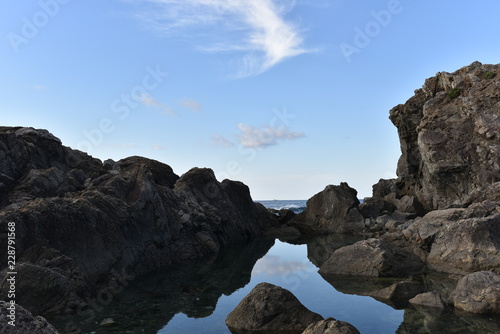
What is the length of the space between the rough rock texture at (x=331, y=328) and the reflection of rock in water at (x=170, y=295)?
5686 mm

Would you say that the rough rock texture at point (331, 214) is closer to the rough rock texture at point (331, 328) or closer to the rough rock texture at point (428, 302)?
the rough rock texture at point (428, 302)

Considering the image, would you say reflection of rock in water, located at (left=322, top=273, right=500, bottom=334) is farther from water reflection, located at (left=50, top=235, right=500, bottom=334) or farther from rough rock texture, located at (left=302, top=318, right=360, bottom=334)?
rough rock texture, located at (left=302, top=318, right=360, bottom=334)

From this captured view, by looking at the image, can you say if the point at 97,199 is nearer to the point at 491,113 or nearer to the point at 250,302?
the point at 250,302

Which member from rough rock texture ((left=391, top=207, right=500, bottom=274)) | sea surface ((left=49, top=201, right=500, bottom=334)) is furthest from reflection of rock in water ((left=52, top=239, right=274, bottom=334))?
rough rock texture ((left=391, top=207, right=500, bottom=274))

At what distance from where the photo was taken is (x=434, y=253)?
2417 centimetres

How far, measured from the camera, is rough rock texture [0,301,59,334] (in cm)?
→ 636

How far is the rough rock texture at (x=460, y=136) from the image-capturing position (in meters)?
44.4

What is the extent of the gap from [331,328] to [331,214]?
42.5 meters

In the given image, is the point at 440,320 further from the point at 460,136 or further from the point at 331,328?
the point at 460,136

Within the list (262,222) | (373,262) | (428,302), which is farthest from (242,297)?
(262,222)

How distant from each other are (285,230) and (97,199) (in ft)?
106

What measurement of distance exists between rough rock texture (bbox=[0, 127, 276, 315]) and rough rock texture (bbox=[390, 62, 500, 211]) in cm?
2456

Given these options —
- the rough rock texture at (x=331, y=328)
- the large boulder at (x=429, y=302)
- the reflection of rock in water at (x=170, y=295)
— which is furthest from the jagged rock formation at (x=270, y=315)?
the large boulder at (x=429, y=302)

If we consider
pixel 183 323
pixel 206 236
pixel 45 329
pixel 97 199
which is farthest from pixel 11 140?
pixel 45 329
